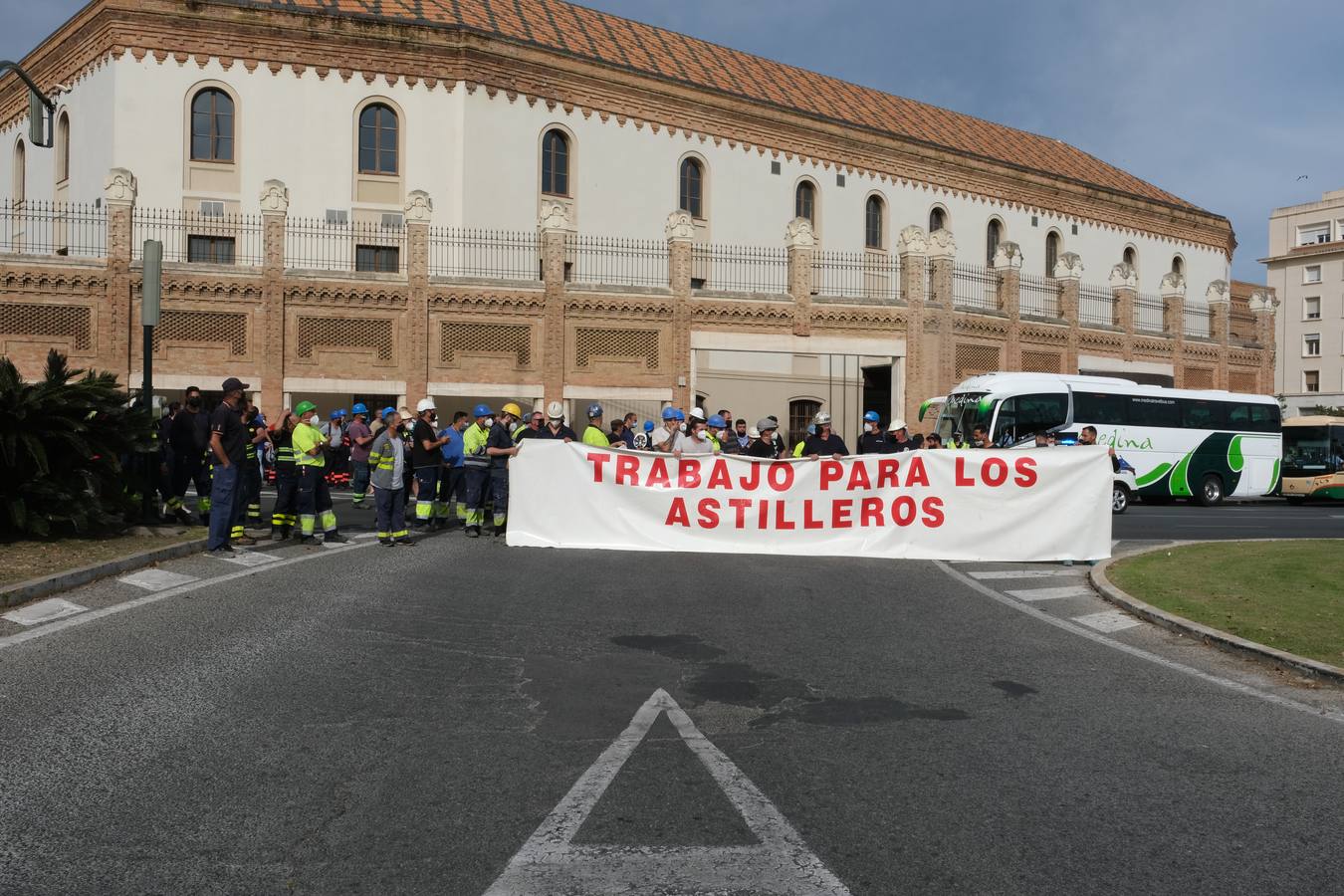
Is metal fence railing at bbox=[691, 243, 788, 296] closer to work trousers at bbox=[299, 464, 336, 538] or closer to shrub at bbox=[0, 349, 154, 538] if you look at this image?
work trousers at bbox=[299, 464, 336, 538]

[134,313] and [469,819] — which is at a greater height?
[134,313]

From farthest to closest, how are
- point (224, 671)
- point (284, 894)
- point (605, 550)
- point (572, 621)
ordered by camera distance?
1. point (605, 550)
2. point (572, 621)
3. point (224, 671)
4. point (284, 894)

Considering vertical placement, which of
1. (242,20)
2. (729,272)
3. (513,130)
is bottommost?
(729,272)

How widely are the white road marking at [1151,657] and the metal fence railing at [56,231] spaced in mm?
23986

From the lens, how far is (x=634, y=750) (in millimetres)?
5707

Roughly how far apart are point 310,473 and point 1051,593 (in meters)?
8.96

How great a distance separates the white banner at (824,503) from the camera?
14.4m

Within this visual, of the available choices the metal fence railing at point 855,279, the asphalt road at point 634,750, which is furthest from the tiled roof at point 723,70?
the asphalt road at point 634,750

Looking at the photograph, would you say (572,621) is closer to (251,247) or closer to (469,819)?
(469,819)

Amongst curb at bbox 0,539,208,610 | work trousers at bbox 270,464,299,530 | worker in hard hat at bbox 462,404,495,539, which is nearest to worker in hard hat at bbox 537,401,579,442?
worker in hard hat at bbox 462,404,495,539

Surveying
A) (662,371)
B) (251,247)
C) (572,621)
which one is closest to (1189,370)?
(662,371)

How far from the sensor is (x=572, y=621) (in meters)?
9.46

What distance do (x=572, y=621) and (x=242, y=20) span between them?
2993 centimetres

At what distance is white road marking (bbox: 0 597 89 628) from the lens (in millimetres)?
9148
